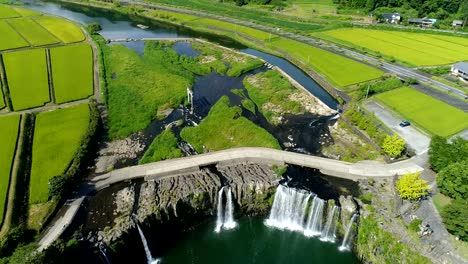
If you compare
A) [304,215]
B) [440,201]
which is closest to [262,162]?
[304,215]

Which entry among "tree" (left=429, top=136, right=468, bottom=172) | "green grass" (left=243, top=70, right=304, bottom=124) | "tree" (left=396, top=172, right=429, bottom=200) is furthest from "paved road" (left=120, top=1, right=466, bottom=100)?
"tree" (left=396, top=172, right=429, bottom=200)

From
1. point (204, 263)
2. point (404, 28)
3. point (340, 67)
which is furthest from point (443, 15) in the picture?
point (204, 263)

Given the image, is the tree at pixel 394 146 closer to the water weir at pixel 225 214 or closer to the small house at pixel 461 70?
the water weir at pixel 225 214

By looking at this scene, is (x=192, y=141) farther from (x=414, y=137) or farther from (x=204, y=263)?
(x=414, y=137)

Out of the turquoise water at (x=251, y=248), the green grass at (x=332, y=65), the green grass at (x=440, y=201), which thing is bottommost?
the turquoise water at (x=251, y=248)

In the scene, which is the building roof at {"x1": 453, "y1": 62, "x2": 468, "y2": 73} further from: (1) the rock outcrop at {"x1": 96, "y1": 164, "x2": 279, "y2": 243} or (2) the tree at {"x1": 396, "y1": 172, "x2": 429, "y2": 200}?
(1) the rock outcrop at {"x1": 96, "y1": 164, "x2": 279, "y2": 243}

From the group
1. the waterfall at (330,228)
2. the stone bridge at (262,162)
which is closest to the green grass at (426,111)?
the stone bridge at (262,162)
